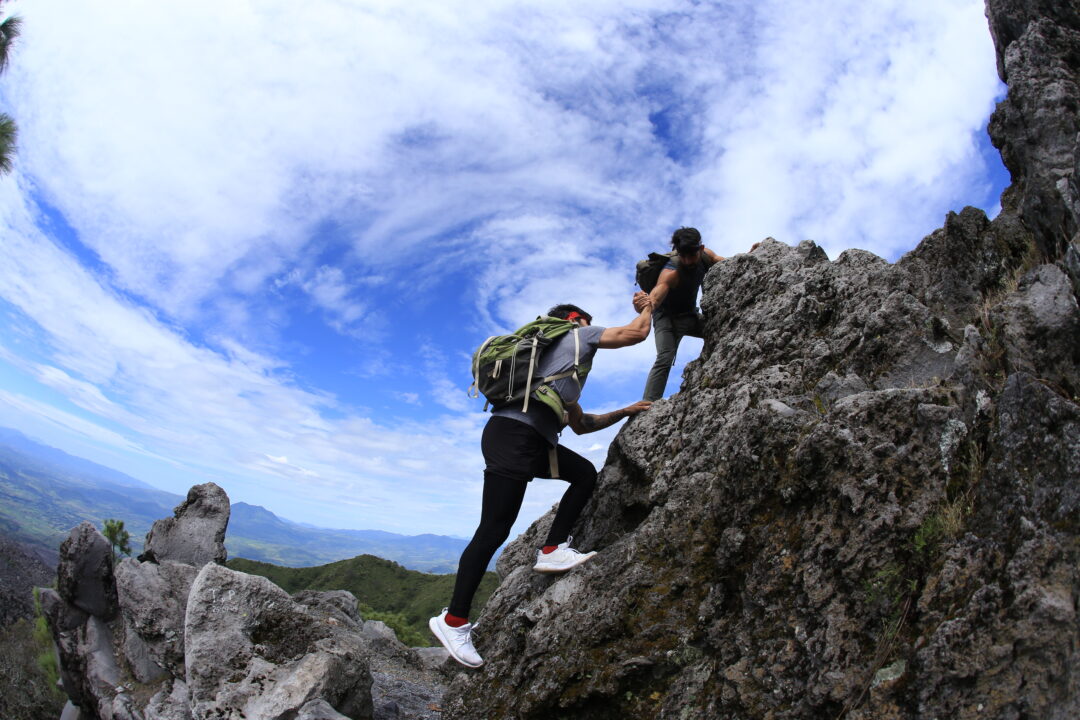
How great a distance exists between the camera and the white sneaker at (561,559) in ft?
27.8

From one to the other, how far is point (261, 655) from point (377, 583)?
77965 mm

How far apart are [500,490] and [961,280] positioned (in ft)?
23.2

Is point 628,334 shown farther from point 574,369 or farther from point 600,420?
point 600,420

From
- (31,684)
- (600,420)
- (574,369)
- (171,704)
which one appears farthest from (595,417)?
(31,684)

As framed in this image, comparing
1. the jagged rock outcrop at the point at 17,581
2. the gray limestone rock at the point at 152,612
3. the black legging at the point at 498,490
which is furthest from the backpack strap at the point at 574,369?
the jagged rock outcrop at the point at 17,581

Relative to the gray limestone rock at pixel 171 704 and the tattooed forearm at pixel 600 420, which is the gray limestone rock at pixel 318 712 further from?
the tattooed forearm at pixel 600 420

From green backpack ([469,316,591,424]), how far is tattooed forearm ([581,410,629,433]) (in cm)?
164

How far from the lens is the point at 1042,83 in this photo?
7.92 metres

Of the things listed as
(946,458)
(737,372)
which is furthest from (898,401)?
(737,372)

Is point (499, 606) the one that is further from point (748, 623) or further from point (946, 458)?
point (946, 458)

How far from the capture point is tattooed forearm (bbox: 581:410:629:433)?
10297 millimetres

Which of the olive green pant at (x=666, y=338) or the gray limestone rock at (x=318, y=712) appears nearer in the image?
the gray limestone rock at (x=318, y=712)

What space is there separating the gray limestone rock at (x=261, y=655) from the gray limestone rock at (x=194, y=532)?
6693 mm

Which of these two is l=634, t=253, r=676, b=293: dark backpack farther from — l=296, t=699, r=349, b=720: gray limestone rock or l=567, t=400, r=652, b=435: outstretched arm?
l=296, t=699, r=349, b=720: gray limestone rock
